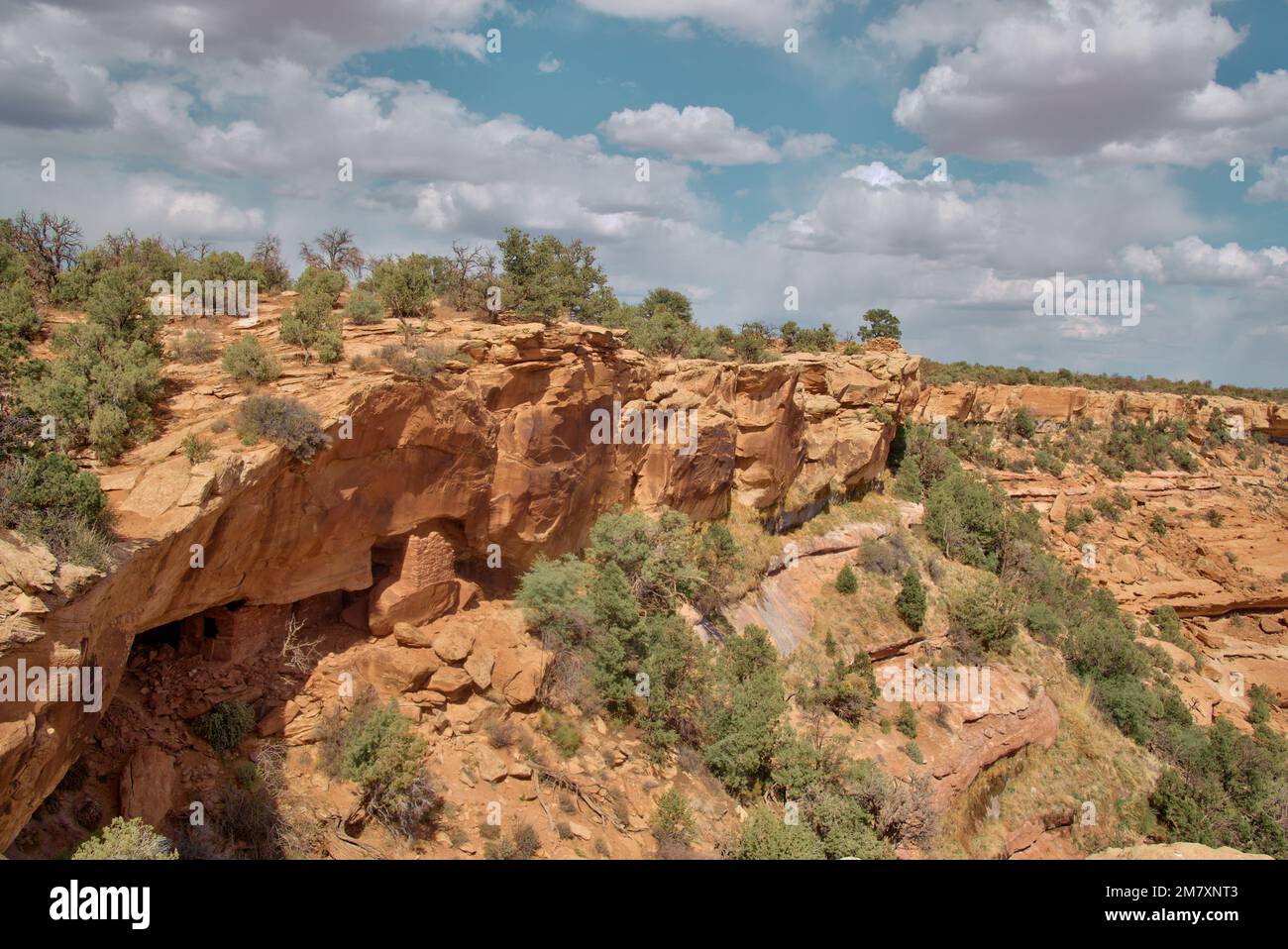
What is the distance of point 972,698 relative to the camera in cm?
2103

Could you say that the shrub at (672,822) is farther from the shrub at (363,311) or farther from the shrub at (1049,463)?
the shrub at (1049,463)

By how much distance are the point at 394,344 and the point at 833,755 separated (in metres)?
13.0

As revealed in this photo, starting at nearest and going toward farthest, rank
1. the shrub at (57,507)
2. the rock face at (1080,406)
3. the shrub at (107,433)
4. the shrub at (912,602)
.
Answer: the shrub at (57,507)
the shrub at (107,433)
the shrub at (912,602)
the rock face at (1080,406)

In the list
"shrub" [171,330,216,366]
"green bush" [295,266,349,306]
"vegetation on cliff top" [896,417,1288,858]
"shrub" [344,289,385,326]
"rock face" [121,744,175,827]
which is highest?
"green bush" [295,266,349,306]

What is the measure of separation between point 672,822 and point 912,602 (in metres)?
14.6

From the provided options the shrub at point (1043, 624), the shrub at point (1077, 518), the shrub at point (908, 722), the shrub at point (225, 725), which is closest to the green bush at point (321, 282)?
the shrub at point (225, 725)

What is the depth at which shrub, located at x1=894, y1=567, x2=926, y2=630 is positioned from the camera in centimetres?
2383

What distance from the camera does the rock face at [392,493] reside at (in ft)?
21.6

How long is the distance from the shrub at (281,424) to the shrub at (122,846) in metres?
4.72

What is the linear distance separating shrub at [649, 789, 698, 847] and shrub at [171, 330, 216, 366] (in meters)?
10.8

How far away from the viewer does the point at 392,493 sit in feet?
39.8

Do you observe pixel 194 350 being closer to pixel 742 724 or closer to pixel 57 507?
pixel 57 507

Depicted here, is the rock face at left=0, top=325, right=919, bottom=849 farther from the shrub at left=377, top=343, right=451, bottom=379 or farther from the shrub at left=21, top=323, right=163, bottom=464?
the shrub at left=21, top=323, right=163, bottom=464

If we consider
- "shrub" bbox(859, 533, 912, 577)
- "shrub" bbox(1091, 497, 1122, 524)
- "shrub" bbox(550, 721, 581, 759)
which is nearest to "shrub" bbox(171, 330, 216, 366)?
"shrub" bbox(550, 721, 581, 759)
